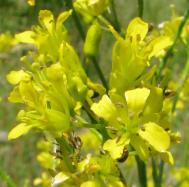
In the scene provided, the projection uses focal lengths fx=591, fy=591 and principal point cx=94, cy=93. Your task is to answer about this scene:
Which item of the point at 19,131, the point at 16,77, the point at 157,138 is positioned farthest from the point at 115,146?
the point at 16,77

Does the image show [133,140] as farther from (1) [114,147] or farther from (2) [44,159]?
(2) [44,159]

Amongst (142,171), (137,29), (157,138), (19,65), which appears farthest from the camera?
(19,65)

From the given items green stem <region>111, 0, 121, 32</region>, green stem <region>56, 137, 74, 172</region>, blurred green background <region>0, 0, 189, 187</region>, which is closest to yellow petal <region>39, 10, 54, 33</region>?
green stem <region>111, 0, 121, 32</region>

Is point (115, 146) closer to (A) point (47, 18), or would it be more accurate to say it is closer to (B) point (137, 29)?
(B) point (137, 29)

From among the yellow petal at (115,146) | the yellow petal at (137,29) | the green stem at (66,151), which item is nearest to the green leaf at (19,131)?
the green stem at (66,151)

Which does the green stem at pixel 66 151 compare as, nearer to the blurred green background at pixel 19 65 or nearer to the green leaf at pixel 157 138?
the green leaf at pixel 157 138
